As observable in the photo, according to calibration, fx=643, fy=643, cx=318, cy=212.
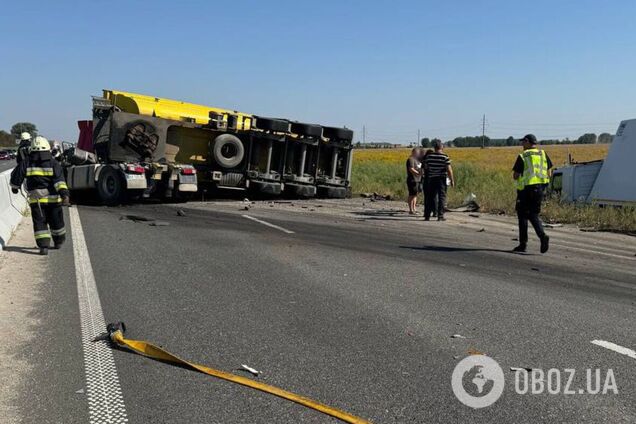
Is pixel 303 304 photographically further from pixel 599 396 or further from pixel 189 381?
pixel 599 396

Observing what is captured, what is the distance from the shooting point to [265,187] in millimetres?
17766

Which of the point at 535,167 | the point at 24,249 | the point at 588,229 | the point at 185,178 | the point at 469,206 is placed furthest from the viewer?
the point at 469,206

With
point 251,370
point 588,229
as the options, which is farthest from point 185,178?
point 251,370

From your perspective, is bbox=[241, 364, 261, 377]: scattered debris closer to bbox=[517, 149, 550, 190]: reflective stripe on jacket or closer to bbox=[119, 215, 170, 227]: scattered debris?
bbox=[517, 149, 550, 190]: reflective stripe on jacket

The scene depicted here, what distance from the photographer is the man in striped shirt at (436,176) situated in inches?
543

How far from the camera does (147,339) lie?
483cm

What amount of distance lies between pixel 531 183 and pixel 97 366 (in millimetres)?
7221

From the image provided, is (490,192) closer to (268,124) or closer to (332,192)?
(332,192)

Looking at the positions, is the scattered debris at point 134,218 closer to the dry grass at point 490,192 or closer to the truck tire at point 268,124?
the truck tire at point 268,124

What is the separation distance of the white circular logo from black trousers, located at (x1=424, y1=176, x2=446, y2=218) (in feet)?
31.5

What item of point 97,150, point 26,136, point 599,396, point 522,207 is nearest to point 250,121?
Result: point 97,150

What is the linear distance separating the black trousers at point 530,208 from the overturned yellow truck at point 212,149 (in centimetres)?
920

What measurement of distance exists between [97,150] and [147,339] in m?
12.9

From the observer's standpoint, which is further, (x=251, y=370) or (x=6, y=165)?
(x=6, y=165)
